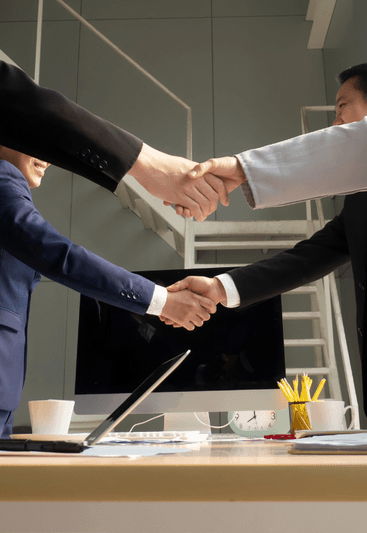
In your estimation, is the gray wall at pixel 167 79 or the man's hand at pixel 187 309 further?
the gray wall at pixel 167 79

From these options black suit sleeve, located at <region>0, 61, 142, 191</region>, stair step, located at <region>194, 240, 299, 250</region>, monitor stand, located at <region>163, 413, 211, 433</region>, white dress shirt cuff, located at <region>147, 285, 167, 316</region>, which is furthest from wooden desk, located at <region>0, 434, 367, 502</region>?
stair step, located at <region>194, 240, 299, 250</region>

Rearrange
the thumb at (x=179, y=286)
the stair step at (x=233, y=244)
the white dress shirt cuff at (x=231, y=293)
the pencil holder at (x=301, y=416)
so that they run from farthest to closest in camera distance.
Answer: the stair step at (x=233, y=244) < the thumb at (x=179, y=286) < the white dress shirt cuff at (x=231, y=293) < the pencil holder at (x=301, y=416)

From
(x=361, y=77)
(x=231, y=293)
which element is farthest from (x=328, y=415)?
(x=361, y=77)

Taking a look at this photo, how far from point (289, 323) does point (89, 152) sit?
11.6 ft

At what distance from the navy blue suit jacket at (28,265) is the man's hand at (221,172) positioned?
1.39 ft

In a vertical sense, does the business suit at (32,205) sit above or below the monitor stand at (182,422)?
above

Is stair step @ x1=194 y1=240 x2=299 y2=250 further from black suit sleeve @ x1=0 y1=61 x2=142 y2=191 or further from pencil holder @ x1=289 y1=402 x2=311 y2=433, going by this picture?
black suit sleeve @ x1=0 y1=61 x2=142 y2=191

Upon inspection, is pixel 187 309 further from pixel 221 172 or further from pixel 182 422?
pixel 221 172

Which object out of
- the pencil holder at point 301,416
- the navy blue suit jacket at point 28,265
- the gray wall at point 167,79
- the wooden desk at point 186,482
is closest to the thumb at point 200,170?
the navy blue suit jacket at point 28,265

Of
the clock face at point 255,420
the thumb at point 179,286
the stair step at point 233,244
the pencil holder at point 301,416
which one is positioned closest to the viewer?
the pencil holder at point 301,416

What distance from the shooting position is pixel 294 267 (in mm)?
1807

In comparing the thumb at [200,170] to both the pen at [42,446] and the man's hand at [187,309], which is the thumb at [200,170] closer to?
the man's hand at [187,309]

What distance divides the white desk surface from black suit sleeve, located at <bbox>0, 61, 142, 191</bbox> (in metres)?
0.70

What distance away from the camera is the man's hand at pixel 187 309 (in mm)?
1675
